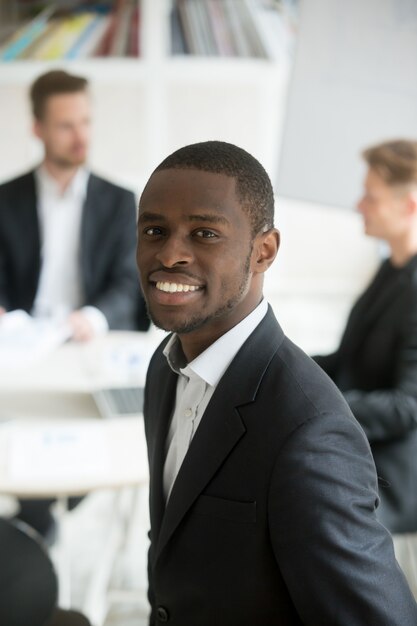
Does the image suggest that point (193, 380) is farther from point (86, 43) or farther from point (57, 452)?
point (86, 43)

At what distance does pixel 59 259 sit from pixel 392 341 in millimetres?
1300

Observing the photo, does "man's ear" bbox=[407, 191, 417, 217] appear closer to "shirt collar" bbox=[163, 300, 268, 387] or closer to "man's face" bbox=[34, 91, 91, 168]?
"shirt collar" bbox=[163, 300, 268, 387]

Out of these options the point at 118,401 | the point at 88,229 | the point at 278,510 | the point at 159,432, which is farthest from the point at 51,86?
the point at 278,510

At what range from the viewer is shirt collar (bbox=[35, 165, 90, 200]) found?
2504 mm

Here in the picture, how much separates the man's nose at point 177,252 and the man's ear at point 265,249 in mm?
64

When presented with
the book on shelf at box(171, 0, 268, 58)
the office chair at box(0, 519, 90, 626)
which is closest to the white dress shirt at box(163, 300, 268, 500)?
the office chair at box(0, 519, 90, 626)

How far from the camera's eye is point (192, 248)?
63cm

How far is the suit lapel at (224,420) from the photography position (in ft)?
2.36

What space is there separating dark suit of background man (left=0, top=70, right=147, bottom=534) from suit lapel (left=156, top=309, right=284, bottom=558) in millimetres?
1558

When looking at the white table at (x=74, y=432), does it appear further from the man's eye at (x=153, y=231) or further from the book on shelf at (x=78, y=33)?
the book on shelf at (x=78, y=33)

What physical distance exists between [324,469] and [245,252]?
214mm

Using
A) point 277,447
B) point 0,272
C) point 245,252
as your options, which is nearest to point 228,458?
point 277,447

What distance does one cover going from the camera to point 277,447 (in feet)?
2.20

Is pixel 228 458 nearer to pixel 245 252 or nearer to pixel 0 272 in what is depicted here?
pixel 245 252
